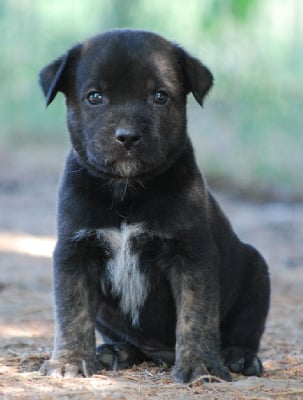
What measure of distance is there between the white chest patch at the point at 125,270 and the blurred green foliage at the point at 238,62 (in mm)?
8696

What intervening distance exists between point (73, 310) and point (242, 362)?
1179 millimetres

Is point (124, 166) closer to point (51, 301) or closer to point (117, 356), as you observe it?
point (117, 356)

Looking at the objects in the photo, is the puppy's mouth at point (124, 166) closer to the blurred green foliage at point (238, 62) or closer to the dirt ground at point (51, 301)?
the dirt ground at point (51, 301)

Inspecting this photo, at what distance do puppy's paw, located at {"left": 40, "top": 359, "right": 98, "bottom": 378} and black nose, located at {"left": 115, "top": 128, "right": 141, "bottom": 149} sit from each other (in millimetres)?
1326

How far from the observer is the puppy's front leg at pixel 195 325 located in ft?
16.2

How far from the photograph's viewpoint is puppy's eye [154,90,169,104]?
5117 millimetres

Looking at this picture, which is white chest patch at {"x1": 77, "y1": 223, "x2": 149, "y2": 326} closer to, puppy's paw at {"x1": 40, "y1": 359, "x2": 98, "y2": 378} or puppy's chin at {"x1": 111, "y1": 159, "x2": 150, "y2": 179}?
puppy's chin at {"x1": 111, "y1": 159, "x2": 150, "y2": 179}

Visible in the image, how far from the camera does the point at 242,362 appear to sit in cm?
540

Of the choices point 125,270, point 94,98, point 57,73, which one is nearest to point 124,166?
point 94,98

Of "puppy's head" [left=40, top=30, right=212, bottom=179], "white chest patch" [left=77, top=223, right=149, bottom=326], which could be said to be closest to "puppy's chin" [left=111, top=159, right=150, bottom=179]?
"puppy's head" [left=40, top=30, right=212, bottom=179]

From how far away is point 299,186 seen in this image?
1410cm

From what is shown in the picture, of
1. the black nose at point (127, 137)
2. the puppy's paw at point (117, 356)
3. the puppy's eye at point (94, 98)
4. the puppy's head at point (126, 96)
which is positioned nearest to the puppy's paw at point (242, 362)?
the puppy's paw at point (117, 356)

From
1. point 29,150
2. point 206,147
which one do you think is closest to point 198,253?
point 206,147

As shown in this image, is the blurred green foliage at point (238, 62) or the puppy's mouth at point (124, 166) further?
the blurred green foliage at point (238, 62)
